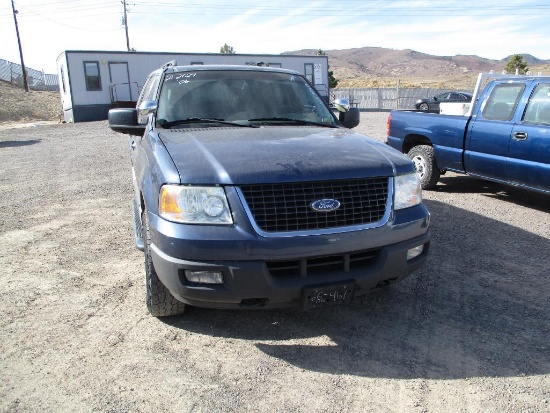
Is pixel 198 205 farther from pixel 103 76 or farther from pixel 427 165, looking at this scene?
pixel 103 76

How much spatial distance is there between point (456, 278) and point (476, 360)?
4.33 ft

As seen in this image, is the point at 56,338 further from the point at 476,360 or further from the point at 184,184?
the point at 476,360

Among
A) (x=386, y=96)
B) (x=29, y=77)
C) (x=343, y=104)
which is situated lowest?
(x=386, y=96)

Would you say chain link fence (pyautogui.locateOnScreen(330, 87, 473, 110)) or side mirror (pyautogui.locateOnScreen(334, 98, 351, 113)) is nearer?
side mirror (pyautogui.locateOnScreen(334, 98, 351, 113))

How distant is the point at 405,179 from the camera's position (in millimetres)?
3160

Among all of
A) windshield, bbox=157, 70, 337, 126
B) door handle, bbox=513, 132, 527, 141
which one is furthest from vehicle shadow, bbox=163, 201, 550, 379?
door handle, bbox=513, 132, 527, 141

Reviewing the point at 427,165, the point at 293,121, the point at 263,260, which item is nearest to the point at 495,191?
the point at 427,165

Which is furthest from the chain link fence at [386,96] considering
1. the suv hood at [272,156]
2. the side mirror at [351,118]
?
the suv hood at [272,156]

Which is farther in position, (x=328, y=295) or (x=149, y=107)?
(x=149, y=107)

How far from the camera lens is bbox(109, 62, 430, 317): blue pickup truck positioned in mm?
2660

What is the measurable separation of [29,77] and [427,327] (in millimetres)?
57565

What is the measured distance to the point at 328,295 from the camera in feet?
9.06

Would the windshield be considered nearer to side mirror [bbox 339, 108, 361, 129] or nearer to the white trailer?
side mirror [bbox 339, 108, 361, 129]

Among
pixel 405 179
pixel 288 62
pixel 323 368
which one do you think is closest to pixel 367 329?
pixel 323 368
